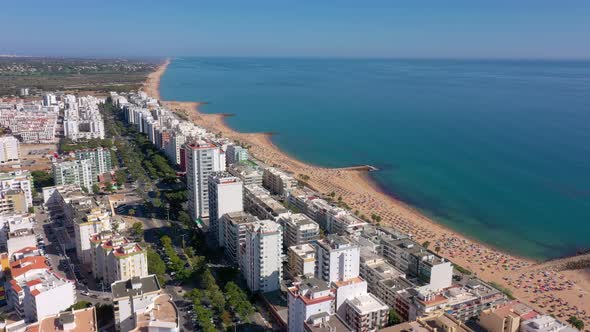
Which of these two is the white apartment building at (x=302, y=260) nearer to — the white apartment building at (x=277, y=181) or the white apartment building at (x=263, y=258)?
the white apartment building at (x=263, y=258)

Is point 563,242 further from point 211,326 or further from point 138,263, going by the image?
point 138,263

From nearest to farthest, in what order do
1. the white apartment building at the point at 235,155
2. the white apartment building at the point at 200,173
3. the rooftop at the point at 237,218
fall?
1. the rooftop at the point at 237,218
2. the white apartment building at the point at 200,173
3. the white apartment building at the point at 235,155

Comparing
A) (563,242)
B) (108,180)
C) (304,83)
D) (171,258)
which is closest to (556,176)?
(563,242)

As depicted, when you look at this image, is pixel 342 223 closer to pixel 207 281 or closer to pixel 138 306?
pixel 207 281

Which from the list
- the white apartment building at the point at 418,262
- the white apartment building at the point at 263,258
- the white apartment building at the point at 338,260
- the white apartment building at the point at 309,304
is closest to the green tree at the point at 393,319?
the white apartment building at the point at 338,260

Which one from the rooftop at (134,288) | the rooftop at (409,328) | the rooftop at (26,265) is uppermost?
the rooftop at (134,288)

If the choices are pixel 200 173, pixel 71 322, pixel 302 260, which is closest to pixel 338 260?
pixel 302 260

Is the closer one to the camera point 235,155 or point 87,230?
point 87,230

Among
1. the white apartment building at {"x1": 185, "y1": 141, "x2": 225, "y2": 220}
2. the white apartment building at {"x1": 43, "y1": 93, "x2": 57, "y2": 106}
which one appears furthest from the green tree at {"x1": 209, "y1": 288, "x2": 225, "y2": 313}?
the white apartment building at {"x1": 43, "y1": 93, "x2": 57, "y2": 106}
